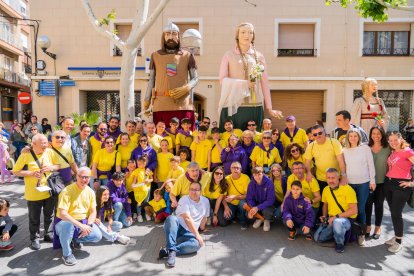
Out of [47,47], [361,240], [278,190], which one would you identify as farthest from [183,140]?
[47,47]

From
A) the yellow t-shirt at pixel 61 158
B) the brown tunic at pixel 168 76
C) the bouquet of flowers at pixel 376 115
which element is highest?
the brown tunic at pixel 168 76

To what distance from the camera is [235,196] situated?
5.23 m

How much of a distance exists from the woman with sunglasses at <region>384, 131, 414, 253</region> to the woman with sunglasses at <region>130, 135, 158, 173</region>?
3458 millimetres

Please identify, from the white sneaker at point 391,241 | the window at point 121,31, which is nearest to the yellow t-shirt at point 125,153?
the white sneaker at point 391,241

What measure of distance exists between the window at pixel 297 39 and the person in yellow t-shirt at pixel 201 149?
7.89 metres

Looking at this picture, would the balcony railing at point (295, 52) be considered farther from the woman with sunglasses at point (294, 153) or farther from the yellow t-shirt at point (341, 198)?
the yellow t-shirt at point (341, 198)

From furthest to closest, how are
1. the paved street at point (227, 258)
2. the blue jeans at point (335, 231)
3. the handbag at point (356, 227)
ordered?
the handbag at point (356, 227)
the blue jeans at point (335, 231)
the paved street at point (227, 258)

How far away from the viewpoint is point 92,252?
165 inches

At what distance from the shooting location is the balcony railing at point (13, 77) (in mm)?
22866

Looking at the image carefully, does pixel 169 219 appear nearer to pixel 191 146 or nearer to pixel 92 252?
pixel 92 252

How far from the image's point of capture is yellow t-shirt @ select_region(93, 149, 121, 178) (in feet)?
18.0

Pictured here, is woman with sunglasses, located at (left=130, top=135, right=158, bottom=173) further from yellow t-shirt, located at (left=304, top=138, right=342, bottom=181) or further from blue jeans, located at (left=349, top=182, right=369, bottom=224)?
blue jeans, located at (left=349, top=182, right=369, bottom=224)

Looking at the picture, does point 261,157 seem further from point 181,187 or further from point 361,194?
point 361,194

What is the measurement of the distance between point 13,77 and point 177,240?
25.3 meters
